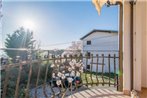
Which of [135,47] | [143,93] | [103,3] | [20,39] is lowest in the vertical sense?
[143,93]

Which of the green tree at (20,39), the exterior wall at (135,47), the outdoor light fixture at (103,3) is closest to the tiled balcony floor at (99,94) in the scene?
the exterior wall at (135,47)

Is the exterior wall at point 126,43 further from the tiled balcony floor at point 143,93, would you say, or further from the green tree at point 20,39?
the green tree at point 20,39

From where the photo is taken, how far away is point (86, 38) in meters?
18.5

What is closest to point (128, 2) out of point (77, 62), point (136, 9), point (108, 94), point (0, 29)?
point (136, 9)

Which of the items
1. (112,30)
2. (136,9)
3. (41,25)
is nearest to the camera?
(136,9)

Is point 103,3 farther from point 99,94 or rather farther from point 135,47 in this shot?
point 99,94

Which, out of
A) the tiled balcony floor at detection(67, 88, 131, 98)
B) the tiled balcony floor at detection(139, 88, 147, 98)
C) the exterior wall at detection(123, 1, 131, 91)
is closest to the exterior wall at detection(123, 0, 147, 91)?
the exterior wall at detection(123, 1, 131, 91)

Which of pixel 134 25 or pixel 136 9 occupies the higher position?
pixel 136 9

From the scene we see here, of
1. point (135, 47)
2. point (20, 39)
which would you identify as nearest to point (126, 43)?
point (135, 47)

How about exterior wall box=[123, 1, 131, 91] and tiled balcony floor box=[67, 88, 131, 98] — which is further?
exterior wall box=[123, 1, 131, 91]

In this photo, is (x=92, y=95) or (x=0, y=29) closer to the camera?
(x=0, y=29)

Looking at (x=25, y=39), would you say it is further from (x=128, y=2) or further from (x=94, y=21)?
(x=128, y=2)

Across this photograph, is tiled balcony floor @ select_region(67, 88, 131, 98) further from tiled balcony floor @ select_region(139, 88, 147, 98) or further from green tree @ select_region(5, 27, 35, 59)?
green tree @ select_region(5, 27, 35, 59)

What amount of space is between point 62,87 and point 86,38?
14.7 m
